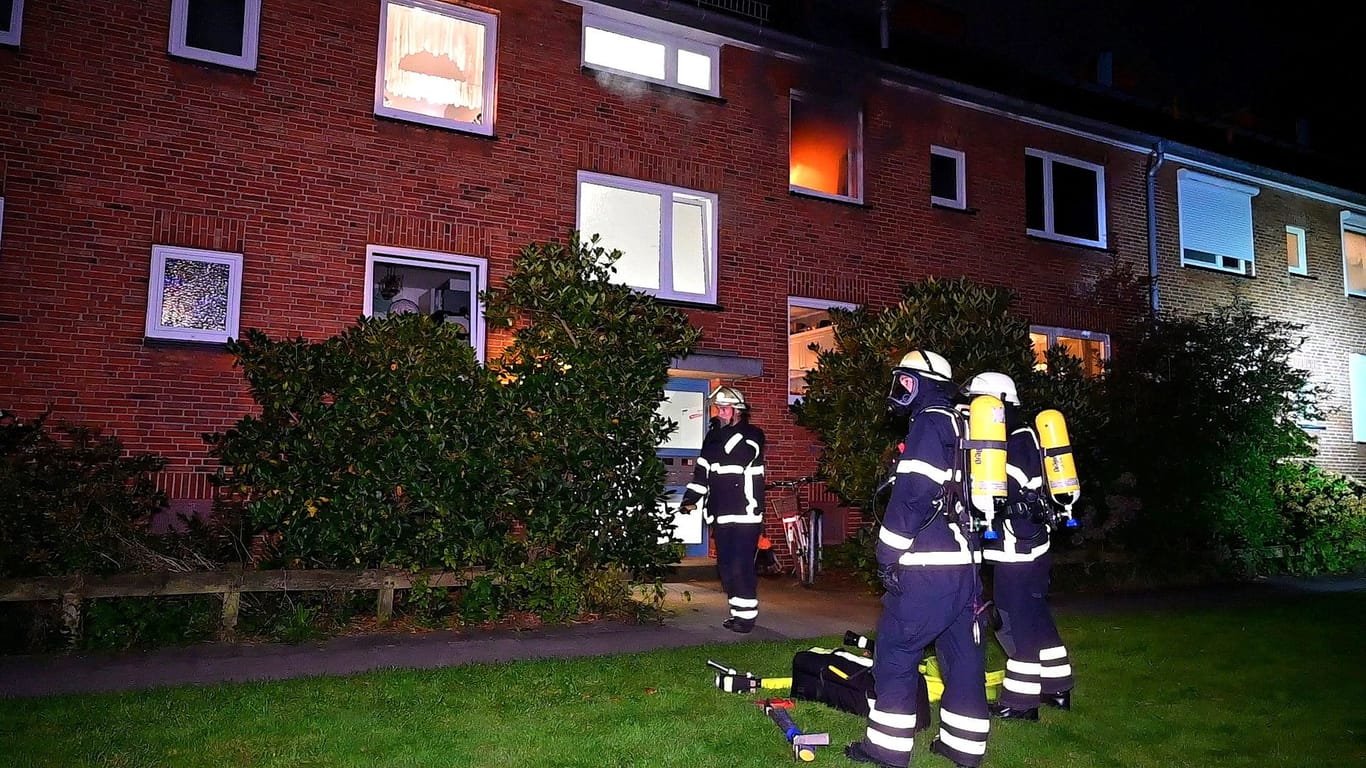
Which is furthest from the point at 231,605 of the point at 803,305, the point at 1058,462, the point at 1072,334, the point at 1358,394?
the point at 1358,394

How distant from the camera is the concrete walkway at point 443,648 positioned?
5.98 m

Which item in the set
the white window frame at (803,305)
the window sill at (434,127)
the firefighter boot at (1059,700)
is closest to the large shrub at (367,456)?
the window sill at (434,127)

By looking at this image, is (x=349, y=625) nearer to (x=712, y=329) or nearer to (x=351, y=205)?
(x=351, y=205)

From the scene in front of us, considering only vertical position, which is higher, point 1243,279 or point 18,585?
point 1243,279

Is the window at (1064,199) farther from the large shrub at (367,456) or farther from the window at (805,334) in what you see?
the large shrub at (367,456)

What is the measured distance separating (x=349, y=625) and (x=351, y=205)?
4.67 meters

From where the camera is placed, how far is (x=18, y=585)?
6523mm

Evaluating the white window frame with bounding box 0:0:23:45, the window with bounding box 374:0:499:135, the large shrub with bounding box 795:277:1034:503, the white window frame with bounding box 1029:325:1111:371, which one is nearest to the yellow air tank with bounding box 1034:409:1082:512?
the large shrub with bounding box 795:277:1034:503

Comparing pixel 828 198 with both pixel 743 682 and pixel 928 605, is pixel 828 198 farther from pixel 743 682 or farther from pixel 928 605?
pixel 928 605

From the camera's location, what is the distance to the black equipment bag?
5422mm

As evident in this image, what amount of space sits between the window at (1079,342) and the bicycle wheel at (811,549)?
523 cm

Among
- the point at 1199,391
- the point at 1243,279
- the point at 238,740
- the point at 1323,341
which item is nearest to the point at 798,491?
the point at 1199,391

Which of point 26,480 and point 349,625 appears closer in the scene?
point 26,480

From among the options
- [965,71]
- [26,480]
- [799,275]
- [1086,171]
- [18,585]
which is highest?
[965,71]
